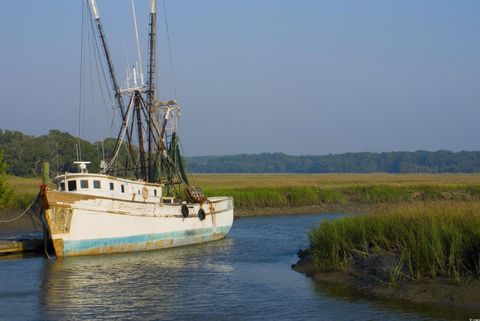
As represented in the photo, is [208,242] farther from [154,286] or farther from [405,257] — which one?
[405,257]

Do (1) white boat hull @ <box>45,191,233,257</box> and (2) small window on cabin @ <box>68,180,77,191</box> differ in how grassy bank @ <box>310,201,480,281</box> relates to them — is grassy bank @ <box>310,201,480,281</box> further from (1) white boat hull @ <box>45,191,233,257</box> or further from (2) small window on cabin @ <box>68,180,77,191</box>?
(2) small window on cabin @ <box>68,180,77,191</box>

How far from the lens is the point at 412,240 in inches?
853

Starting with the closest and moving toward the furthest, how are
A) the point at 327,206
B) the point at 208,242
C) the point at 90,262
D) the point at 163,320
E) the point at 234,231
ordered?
1. the point at 163,320
2. the point at 90,262
3. the point at 208,242
4. the point at 234,231
5. the point at 327,206

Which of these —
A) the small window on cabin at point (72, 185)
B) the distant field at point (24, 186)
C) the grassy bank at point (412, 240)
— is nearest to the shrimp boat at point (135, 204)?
the small window on cabin at point (72, 185)

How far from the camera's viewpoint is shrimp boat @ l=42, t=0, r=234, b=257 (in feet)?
105

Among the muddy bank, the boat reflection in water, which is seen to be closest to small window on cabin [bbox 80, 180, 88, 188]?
the boat reflection in water

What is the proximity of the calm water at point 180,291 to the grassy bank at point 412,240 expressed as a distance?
5.03 ft

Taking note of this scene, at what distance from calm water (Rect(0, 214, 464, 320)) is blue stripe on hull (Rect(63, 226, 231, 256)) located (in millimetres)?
665

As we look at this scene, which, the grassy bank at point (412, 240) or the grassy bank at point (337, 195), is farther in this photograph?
the grassy bank at point (337, 195)

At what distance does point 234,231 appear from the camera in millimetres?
47094

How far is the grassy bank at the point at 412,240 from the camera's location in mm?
20641

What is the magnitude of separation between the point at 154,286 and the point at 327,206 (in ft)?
134

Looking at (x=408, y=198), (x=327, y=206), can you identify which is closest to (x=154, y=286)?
(x=327, y=206)

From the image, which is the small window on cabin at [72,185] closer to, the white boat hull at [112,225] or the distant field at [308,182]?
the white boat hull at [112,225]
